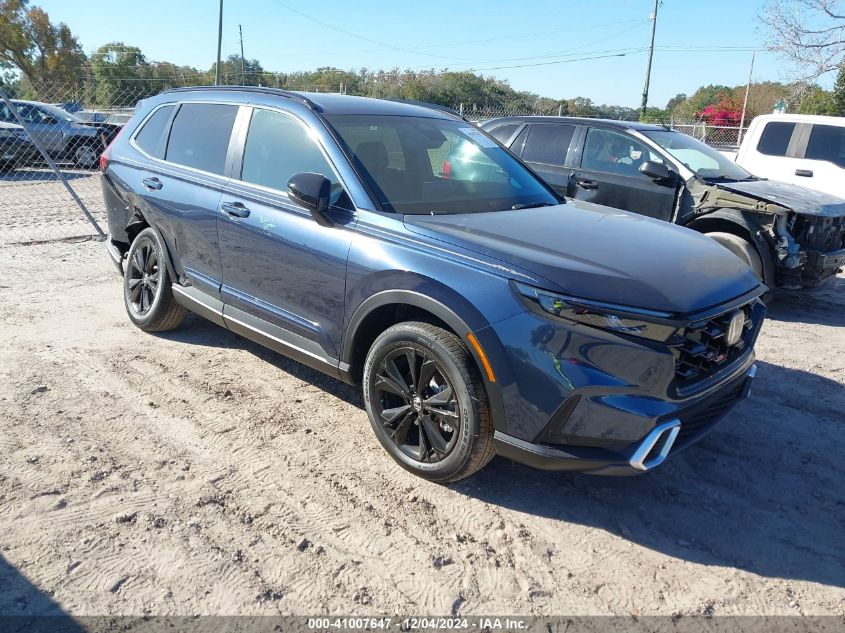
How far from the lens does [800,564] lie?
283 centimetres

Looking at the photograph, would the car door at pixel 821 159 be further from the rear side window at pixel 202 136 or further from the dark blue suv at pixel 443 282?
the rear side window at pixel 202 136

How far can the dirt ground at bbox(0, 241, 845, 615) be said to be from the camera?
257 centimetres

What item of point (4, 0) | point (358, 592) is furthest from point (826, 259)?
point (4, 0)

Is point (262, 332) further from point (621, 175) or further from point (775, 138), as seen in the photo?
point (775, 138)

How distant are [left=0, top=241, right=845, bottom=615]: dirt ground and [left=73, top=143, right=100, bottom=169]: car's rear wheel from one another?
14.1 metres

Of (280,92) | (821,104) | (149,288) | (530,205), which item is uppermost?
(821,104)

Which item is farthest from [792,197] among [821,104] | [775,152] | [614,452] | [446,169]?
[821,104]

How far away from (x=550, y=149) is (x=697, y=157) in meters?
1.67

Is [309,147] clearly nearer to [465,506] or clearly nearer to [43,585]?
[465,506]

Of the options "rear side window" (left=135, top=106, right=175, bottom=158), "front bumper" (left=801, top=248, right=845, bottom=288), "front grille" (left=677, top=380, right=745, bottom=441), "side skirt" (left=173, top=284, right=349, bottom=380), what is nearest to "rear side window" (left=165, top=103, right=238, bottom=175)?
"rear side window" (left=135, top=106, right=175, bottom=158)

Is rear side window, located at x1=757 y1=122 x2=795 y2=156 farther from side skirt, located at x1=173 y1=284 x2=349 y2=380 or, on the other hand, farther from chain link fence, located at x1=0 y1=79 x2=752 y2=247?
side skirt, located at x1=173 y1=284 x2=349 y2=380

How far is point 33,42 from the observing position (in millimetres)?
47062

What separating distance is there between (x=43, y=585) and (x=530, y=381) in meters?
2.08

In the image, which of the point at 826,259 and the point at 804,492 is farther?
the point at 826,259
